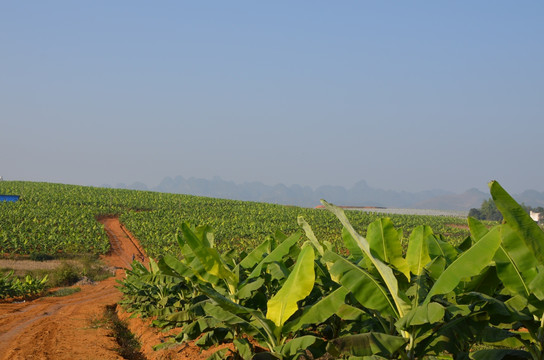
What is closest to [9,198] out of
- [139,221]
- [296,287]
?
[139,221]

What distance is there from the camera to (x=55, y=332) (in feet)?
32.9

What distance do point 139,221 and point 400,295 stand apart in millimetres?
37475

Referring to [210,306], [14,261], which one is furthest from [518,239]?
[14,261]

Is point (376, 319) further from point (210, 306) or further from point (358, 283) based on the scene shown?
point (210, 306)

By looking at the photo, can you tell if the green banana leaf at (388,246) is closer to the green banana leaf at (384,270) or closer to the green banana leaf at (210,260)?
the green banana leaf at (384,270)

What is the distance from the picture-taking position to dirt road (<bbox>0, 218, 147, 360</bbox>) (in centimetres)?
825

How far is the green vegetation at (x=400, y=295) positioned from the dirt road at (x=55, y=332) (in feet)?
12.4

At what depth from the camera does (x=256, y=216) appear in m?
46.9

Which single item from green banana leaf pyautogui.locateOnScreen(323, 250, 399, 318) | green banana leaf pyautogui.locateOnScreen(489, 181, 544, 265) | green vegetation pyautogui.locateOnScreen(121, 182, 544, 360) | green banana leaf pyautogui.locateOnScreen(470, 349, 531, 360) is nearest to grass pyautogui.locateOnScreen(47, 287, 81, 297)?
green vegetation pyautogui.locateOnScreen(121, 182, 544, 360)

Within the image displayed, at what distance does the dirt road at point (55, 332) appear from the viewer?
27.1 feet

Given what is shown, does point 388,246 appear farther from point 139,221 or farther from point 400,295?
point 139,221

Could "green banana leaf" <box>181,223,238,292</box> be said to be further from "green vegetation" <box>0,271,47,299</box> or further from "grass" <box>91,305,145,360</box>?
"green vegetation" <box>0,271,47,299</box>

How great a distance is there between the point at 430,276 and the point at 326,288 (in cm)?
126

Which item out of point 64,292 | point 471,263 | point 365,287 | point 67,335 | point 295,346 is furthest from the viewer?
point 64,292
